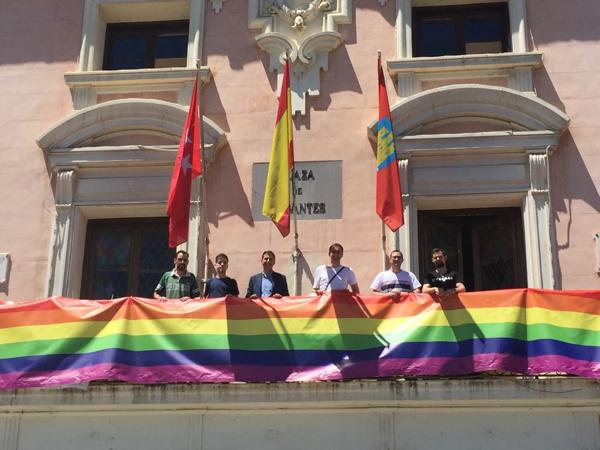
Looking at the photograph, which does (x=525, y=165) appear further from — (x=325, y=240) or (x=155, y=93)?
(x=155, y=93)

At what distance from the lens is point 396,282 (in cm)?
1108

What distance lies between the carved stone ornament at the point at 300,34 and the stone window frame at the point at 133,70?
34.2 inches

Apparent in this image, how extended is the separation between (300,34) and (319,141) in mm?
1629

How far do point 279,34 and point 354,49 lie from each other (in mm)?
1029

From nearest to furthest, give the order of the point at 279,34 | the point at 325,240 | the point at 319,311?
the point at 319,311
the point at 325,240
the point at 279,34

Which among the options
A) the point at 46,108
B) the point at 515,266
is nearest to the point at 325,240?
the point at 515,266

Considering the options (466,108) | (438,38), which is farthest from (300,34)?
(466,108)

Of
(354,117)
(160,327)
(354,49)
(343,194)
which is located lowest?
(160,327)

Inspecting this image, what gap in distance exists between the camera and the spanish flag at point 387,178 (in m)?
11.4

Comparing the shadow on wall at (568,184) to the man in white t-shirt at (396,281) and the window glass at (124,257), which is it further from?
the window glass at (124,257)

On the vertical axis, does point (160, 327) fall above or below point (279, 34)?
below

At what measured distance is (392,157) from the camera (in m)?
11.6

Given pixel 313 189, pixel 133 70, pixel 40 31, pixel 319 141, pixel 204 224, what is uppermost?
pixel 40 31

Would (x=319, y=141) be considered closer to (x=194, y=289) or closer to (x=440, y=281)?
(x=194, y=289)
